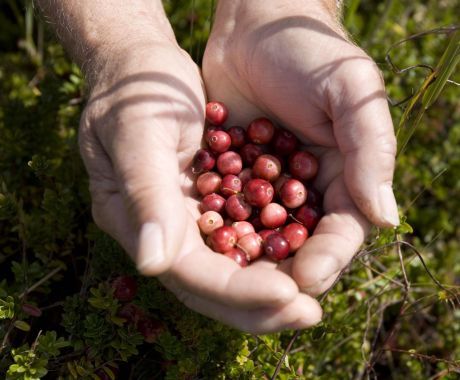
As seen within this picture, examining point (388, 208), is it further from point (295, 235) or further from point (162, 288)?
point (162, 288)

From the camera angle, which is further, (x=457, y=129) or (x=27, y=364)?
(x=457, y=129)

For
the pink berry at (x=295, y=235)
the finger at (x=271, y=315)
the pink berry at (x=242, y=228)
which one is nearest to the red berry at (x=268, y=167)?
the pink berry at (x=242, y=228)

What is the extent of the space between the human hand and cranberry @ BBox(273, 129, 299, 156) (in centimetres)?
7

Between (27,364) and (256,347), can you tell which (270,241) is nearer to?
(256,347)

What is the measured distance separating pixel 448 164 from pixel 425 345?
1888 mm

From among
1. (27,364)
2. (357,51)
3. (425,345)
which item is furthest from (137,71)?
(425,345)

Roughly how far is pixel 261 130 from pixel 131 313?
1368 millimetres

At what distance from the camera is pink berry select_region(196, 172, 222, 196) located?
334cm

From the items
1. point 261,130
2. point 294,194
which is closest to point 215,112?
point 261,130

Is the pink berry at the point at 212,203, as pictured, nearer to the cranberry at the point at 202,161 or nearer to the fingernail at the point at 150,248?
the cranberry at the point at 202,161

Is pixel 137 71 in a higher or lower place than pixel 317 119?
higher

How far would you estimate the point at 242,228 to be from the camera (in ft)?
10.4

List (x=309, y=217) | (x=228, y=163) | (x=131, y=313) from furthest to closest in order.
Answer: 1. (x=228, y=163)
2. (x=309, y=217)
3. (x=131, y=313)

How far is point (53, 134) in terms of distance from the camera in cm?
401
